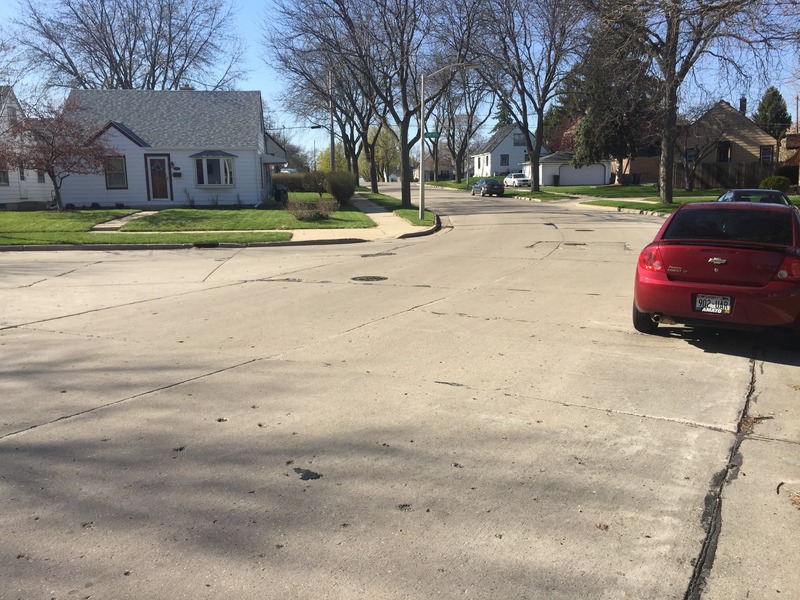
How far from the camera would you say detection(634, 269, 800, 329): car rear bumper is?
264 inches

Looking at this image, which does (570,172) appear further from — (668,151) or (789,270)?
(789,270)

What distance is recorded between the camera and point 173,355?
279 inches

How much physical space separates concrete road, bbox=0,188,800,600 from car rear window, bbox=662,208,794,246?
1.23 meters

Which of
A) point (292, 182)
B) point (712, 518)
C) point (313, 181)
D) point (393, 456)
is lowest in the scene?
point (712, 518)

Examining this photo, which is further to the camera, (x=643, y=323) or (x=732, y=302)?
(x=643, y=323)

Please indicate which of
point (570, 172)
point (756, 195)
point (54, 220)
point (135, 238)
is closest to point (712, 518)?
point (756, 195)

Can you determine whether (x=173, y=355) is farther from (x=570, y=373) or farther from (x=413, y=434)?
(x=570, y=373)

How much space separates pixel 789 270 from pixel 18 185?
3464 cm

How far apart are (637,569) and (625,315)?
622 centimetres

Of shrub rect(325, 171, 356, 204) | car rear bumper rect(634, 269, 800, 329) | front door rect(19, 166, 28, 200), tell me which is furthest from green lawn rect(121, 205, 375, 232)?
car rear bumper rect(634, 269, 800, 329)

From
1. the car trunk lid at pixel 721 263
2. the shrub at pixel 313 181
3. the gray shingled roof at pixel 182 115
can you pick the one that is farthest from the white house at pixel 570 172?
the car trunk lid at pixel 721 263

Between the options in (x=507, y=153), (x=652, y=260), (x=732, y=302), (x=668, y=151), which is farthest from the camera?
(x=507, y=153)

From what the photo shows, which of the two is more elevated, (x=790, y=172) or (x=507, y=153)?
(x=507, y=153)

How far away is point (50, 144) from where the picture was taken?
26.4 meters
